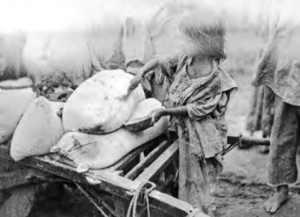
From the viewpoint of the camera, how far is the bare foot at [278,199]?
119 inches


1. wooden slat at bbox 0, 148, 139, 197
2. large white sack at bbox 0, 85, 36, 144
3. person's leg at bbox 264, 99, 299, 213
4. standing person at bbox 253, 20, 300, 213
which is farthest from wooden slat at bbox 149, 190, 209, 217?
person's leg at bbox 264, 99, 299, 213

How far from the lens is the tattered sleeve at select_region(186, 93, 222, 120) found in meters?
2.28

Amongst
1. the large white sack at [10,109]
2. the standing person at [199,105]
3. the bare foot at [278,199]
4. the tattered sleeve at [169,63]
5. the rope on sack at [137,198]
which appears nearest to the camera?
the rope on sack at [137,198]

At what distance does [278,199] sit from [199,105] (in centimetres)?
121

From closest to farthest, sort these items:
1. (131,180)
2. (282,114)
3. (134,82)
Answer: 1. (131,180)
2. (134,82)
3. (282,114)

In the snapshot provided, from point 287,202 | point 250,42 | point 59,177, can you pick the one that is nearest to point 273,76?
point 250,42

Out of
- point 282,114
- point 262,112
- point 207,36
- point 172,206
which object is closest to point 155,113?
point 207,36

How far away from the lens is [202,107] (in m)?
2.27

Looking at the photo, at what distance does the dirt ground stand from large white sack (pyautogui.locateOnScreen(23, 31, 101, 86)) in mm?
1004

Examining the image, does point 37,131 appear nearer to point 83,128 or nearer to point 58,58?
point 83,128

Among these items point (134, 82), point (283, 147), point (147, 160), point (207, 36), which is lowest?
point (283, 147)

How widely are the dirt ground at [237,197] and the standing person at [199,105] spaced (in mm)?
492

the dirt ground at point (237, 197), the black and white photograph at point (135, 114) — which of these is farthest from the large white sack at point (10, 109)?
the dirt ground at point (237, 197)

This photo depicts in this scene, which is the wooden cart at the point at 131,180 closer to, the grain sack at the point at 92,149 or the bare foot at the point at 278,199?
the grain sack at the point at 92,149
